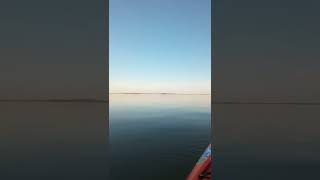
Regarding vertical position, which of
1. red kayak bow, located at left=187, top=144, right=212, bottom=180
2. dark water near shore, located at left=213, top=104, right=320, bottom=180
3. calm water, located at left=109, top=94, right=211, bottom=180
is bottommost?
calm water, located at left=109, top=94, right=211, bottom=180

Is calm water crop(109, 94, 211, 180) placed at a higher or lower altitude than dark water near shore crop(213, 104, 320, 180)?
lower

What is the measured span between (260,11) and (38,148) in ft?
13.7

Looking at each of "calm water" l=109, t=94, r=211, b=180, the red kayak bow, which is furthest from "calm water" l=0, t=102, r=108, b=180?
"calm water" l=109, t=94, r=211, b=180

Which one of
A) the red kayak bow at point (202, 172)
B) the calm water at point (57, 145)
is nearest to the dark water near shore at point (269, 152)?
the red kayak bow at point (202, 172)

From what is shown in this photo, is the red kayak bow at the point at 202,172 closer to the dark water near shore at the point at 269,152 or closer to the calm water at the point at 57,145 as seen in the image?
the dark water near shore at the point at 269,152

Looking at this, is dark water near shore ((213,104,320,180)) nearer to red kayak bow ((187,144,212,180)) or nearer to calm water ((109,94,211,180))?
red kayak bow ((187,144,212,180))

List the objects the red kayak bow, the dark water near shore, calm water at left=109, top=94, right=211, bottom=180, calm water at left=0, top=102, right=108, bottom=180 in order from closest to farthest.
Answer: calm water at left=0, top=102, right=108, bottom=180, the dark water near shore, the red kayak bow, calm water at left=109, top=94, right=211, bottom=180

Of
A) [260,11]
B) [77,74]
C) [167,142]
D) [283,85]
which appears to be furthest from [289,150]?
[167,142]

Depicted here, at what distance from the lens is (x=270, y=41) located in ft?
10.9

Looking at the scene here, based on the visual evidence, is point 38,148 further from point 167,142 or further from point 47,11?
point 167,142

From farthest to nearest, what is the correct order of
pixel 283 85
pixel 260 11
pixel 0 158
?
1. pixel 0 158
2. pixel 283 85
3. pixel 260 11

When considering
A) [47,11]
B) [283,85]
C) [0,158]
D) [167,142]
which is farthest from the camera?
[167,142]

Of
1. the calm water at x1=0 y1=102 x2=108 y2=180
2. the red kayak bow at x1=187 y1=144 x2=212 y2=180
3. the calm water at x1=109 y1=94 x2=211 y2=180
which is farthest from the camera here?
the calm water at x1=109 y1=94 x2=211 y2=180

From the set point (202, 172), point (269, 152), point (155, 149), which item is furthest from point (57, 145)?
point (155, 149)
